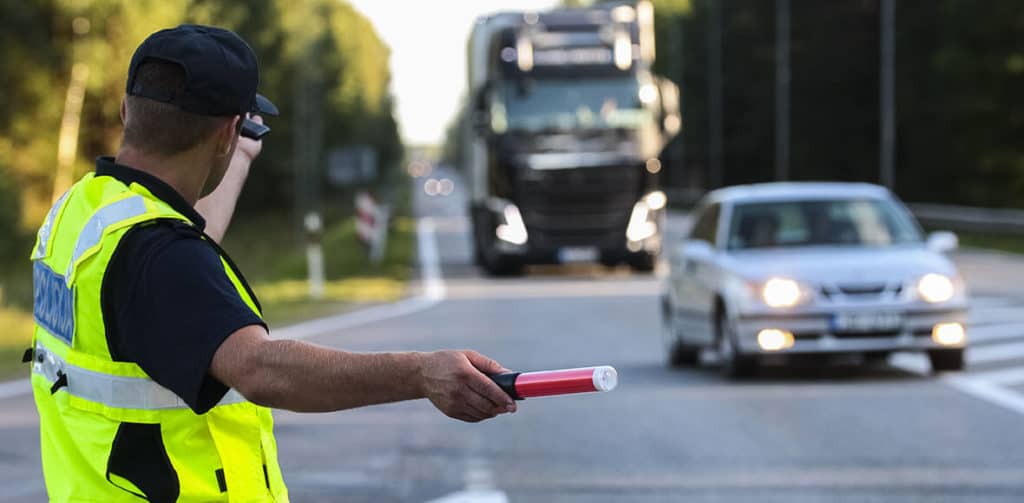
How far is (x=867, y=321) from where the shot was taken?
13.3 m

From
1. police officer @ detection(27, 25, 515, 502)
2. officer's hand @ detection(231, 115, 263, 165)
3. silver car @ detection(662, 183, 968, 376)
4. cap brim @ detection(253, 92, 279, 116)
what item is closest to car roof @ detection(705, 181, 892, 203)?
silver car @ detection(662, 183, 968, 376)

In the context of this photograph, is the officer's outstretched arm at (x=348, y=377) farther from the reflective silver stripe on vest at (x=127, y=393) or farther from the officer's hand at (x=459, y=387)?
the reflective silver stripe on vest at (x=127, y=393)

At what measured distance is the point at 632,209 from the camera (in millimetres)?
29422

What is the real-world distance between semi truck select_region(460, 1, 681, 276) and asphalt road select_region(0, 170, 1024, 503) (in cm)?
1111

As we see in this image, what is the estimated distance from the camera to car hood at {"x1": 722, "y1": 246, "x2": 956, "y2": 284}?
44.0ft

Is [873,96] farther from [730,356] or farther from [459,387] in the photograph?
[459,387]

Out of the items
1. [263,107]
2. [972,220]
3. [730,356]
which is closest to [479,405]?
[263,107]

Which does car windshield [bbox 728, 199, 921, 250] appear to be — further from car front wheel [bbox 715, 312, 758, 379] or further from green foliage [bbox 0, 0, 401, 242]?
green foliage [bbox 0, 0, 401, 242]

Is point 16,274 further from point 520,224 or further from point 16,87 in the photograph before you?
point 520,224

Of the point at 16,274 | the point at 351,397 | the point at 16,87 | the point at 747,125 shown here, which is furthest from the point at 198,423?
the point at 747,125

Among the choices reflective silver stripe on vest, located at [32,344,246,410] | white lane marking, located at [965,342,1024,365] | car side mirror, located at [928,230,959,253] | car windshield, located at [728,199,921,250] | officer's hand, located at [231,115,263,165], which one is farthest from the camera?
white lane marking, located at [965,342,1024,365]

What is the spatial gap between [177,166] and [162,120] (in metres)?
0.10

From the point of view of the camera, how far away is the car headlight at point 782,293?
13406 mm

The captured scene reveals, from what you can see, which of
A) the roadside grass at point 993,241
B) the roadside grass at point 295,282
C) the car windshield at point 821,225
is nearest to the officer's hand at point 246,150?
the car windshield at point 821,225
